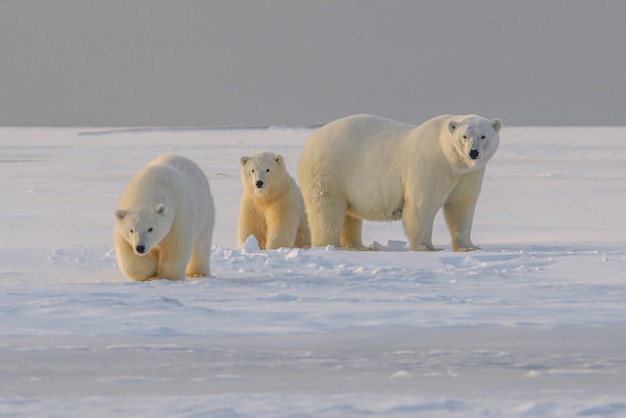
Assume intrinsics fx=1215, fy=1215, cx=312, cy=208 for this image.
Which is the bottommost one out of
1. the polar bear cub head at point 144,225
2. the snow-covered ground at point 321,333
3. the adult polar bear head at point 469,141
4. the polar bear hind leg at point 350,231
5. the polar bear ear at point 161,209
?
the polar bear hind leg at point 350,231

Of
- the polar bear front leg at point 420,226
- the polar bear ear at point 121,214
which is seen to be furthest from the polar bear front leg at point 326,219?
the polar bear ear at point 121,214

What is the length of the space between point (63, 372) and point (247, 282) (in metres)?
2.37

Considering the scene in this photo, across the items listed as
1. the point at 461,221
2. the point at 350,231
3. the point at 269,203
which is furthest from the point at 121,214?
the point at 350,231

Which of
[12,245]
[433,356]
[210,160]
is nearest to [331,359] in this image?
[433,356]

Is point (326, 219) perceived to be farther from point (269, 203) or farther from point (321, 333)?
point (321, 333)

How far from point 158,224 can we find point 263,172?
7.59ft

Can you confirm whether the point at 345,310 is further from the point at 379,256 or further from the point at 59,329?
the point at 379,256

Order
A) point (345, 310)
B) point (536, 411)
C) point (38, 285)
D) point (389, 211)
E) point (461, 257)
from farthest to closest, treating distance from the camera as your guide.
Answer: point (389, 211) < point (461, 257) < point (38, 285) < point (345, 310) < point (536, 411)

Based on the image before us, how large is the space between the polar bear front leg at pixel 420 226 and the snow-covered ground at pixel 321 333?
47cm

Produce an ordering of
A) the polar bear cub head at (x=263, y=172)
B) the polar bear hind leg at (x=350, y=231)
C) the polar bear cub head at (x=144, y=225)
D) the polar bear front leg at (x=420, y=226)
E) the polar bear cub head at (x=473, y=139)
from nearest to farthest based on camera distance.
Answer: the polar bear cub head at (x=144, y=225) < the polar bear cub head at (x=473, y=139) < the polar bear front leg at (x=420, y=226) < the polar bear cub head at (x=263, y=172) < the polar bear hind leg at (x=350, y=231)

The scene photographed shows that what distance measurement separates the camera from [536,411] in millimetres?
3336

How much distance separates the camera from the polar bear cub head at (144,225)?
5914mm

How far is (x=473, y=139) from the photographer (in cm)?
767

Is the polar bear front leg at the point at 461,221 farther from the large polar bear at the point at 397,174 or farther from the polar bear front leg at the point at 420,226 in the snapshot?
the polar bear front leg at the point at 420,226
